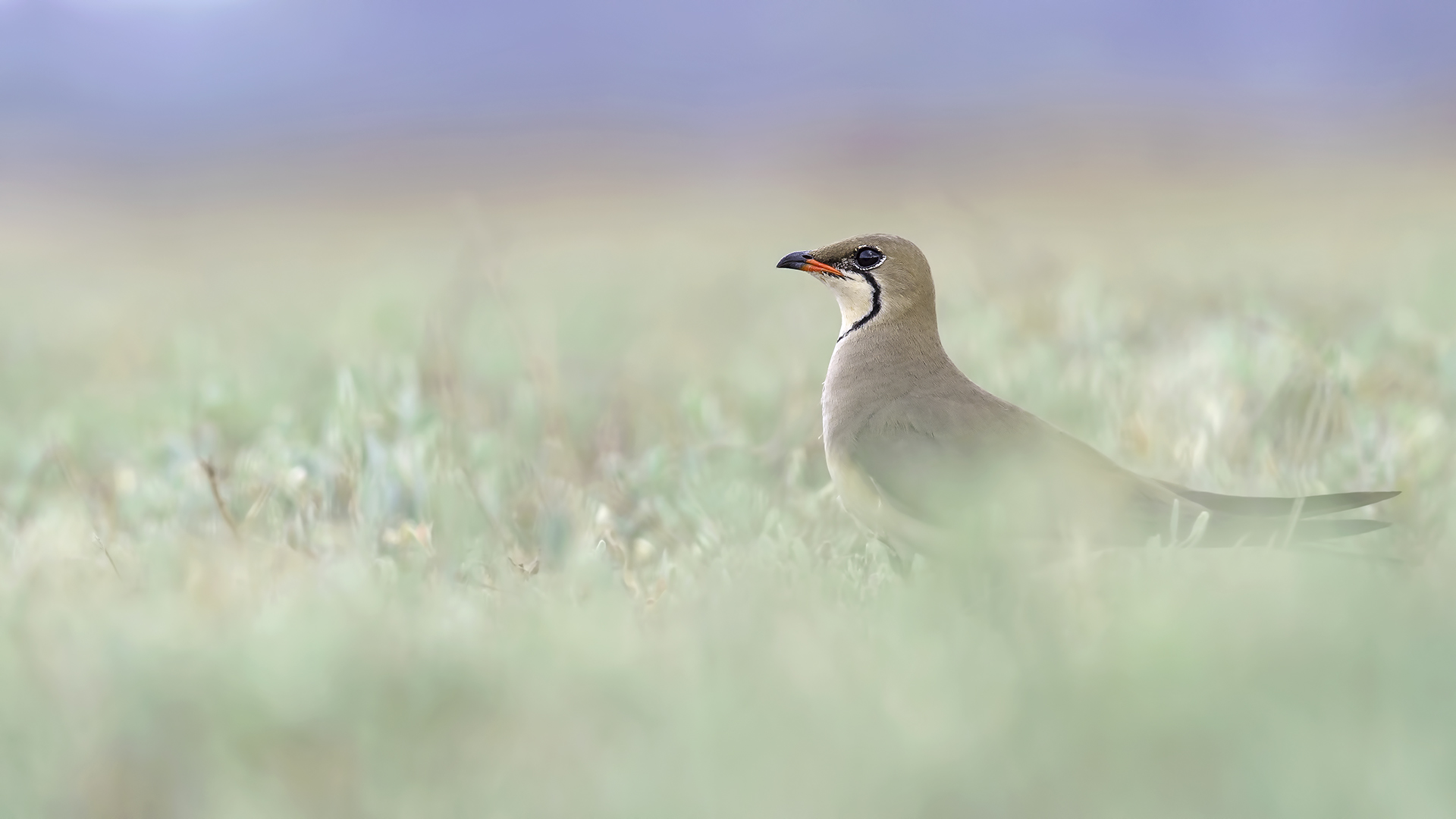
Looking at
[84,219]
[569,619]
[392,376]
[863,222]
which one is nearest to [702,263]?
[863,222]

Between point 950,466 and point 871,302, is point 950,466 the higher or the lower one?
the lower one

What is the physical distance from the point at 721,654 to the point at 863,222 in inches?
592

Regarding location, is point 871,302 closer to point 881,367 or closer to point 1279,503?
point 881,367

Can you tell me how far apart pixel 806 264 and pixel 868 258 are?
198 millimetres

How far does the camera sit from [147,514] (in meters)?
4.77

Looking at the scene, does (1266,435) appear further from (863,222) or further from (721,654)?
(863,222)

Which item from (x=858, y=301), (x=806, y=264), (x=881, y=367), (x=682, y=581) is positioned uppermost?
(x=806, y=264)

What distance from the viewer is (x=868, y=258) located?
185 inches

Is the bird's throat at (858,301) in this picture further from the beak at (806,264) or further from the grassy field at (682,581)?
the grassy field at (682,581)

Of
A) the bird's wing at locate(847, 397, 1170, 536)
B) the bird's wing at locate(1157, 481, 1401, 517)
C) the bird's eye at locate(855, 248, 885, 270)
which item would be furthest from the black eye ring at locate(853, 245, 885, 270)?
the bird's wing at locate(1157, 481, 1401, 517)

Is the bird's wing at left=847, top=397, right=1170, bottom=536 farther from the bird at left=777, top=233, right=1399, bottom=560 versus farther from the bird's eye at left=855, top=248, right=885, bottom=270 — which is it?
the bird's eye at left=855, top=248, right=885, bottom=270

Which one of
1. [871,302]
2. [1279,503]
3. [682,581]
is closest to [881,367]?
[871,302]

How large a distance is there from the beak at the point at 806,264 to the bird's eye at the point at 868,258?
0.22 ft

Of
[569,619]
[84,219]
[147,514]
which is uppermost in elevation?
[569,619]
